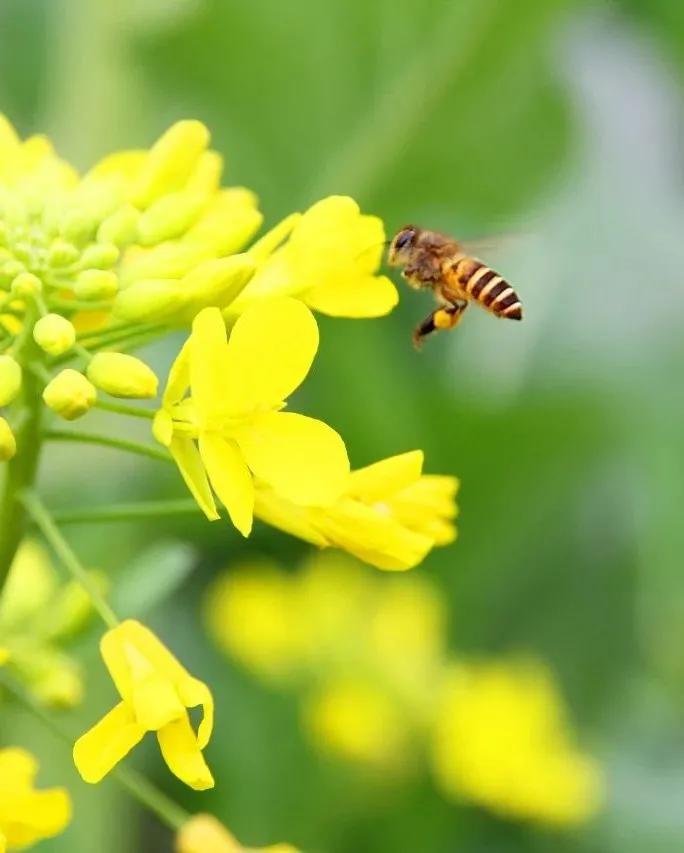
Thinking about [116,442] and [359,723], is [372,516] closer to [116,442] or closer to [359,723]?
[116,442]

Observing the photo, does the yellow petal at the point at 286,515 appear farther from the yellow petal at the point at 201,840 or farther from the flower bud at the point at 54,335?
the yellow petal at the point at 201,840

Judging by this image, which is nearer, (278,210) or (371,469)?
(371,469)

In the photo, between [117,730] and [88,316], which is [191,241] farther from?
[117,730]

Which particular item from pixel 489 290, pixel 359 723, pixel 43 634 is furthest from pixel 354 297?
pixel 359 723

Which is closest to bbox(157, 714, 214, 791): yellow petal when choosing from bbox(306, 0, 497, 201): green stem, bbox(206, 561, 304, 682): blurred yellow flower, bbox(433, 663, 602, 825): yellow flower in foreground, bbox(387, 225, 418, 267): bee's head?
bbox(387, 225, 418, 267): bee's head

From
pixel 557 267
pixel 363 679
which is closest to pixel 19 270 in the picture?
pixel 363 679

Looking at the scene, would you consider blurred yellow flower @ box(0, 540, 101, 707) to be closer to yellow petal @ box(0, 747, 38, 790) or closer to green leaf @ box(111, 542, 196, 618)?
green leaf @ box(111, 542, 196, 618)
